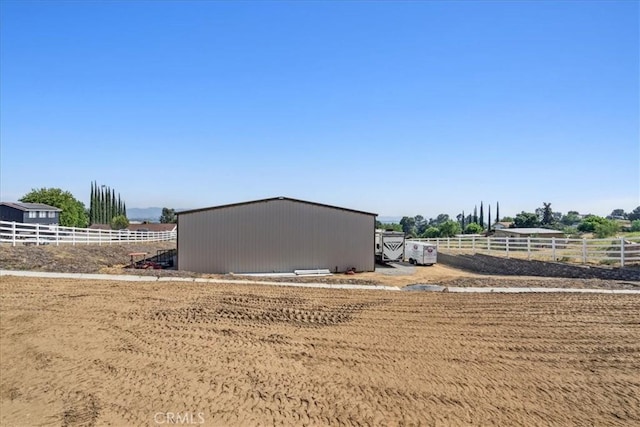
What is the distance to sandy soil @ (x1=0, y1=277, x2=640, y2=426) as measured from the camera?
4.72 meters

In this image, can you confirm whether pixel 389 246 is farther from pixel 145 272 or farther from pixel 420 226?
pixel 420 226

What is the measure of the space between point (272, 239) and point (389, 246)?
8908mm

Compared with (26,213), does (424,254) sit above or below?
below

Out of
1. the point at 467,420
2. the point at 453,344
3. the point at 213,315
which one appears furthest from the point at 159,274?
the point at 467,420

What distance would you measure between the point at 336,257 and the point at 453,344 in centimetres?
1417

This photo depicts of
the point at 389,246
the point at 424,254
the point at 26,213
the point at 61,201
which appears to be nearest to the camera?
the point at 424,254

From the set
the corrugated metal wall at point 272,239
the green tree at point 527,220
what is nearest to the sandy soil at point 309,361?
the corrugated metal wall at point 272,239

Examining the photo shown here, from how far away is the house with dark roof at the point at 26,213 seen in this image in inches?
1704

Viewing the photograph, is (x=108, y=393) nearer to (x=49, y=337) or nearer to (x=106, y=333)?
(x=106, y=333)

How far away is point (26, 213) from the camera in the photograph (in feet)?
142

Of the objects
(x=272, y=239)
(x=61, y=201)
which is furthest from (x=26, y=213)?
(x=272, y=239)

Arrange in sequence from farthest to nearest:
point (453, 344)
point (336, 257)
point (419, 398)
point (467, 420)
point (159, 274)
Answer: point (336, 257), point (159, 274), point (453, 344), point (419, 398), point (467, 420)

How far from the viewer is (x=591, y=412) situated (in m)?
4.74

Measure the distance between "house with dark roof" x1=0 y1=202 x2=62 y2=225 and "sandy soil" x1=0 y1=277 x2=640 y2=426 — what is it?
4286 cm
